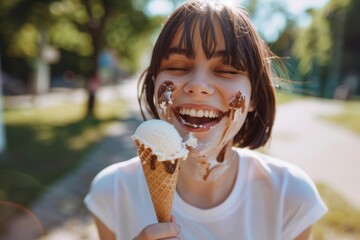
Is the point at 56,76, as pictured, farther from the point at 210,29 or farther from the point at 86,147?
the point at 210,29

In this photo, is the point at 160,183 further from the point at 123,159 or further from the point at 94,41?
the point at 94,41

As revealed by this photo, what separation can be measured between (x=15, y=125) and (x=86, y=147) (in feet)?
13.3

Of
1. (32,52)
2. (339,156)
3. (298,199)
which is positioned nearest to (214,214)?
(298,199)

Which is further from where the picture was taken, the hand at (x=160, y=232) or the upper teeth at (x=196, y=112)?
the upper teeth at (x=196, y=112)

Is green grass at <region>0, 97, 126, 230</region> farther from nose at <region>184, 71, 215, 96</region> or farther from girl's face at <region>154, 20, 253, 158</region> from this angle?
nose at <region>184, 71, 215, 96</region>

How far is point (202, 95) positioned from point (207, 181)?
19.6 inches

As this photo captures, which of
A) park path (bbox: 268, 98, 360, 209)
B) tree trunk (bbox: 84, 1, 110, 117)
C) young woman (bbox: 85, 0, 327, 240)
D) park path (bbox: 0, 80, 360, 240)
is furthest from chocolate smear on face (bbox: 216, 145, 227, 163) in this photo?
tree trunk (bbox: 84, 1, 110, 117)

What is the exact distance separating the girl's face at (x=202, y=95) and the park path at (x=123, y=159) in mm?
900

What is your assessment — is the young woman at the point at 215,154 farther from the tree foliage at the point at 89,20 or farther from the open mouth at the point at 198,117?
the tree foliage at the point at 89,20

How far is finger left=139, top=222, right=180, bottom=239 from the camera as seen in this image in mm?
1212

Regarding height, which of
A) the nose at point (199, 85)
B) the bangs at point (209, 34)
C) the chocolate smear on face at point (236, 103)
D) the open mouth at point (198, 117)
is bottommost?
the open mouth at point (198, 117)

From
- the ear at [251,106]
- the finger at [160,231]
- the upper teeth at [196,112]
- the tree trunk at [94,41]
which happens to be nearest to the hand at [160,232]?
the finger at [160,231]

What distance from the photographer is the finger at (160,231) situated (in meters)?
1.21

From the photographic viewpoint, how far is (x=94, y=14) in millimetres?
14133
